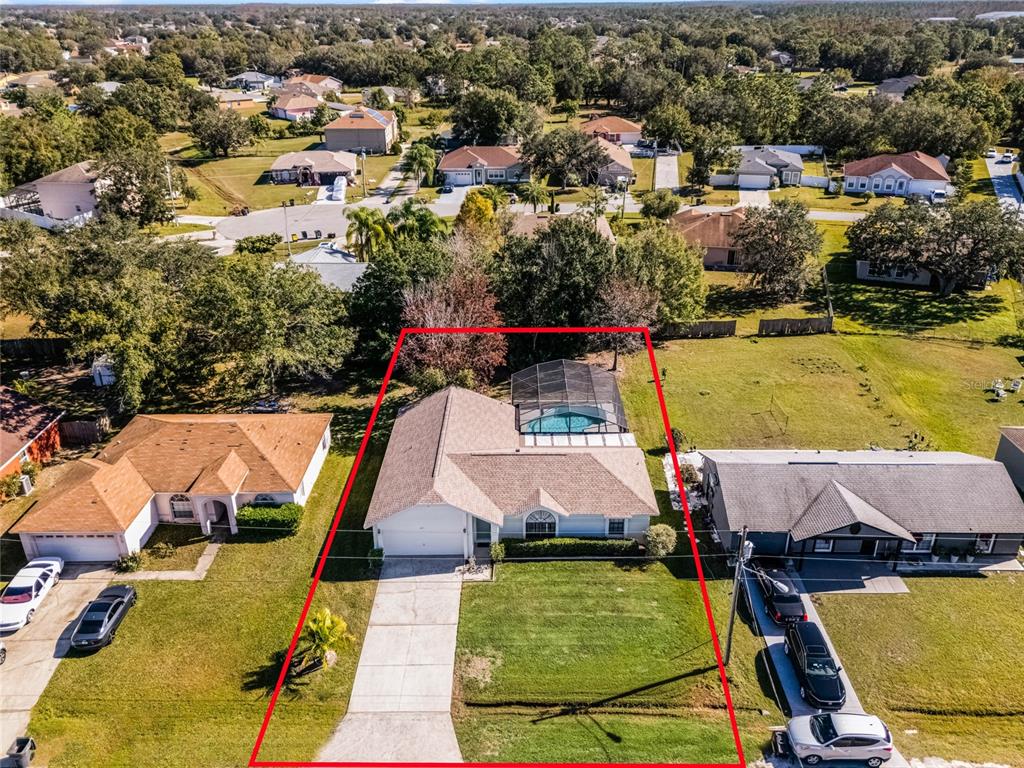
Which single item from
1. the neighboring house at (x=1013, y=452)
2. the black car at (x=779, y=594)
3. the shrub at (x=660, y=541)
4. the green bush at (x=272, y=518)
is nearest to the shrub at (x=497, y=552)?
the shrub at (x=660, y=541)

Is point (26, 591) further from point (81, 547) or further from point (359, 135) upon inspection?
point (359, 135)

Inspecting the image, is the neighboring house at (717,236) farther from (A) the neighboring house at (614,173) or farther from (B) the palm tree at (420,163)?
(B) the palm tree at (420,163)

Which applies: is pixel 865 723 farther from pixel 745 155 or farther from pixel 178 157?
pixel 178 157

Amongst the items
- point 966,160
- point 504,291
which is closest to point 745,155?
point 966,160

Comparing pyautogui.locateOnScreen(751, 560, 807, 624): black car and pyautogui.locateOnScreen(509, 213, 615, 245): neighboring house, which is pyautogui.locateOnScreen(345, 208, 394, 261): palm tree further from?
pyautogui.locateOnScreen(751, 560, 807, 624): black car

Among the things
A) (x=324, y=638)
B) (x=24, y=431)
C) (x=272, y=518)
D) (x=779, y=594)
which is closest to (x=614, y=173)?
(x=272, y=518)
